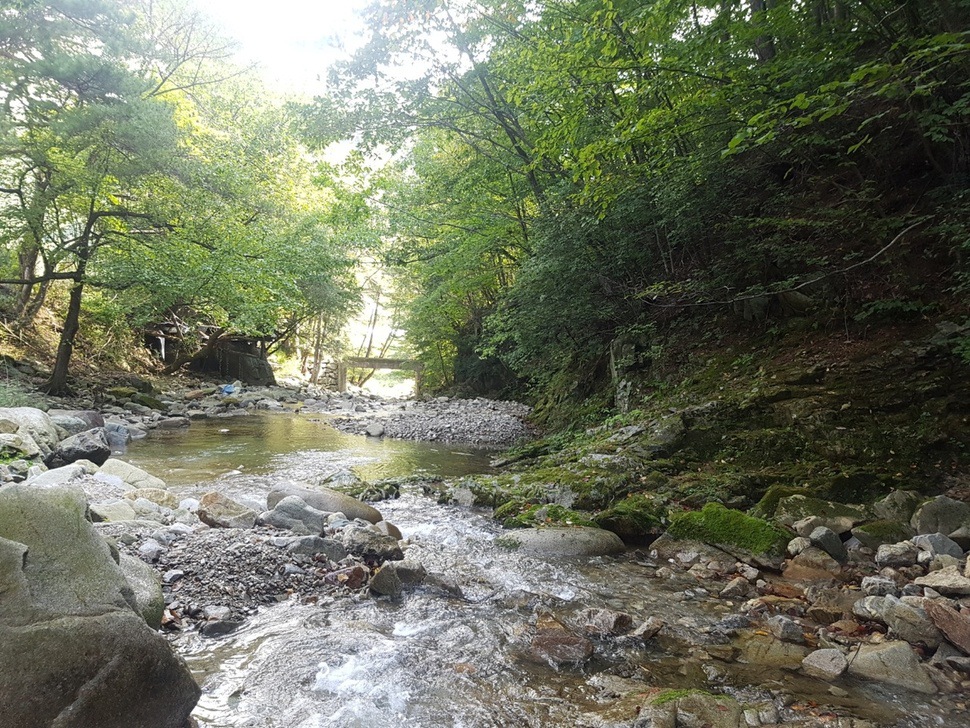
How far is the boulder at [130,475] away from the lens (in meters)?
6.63

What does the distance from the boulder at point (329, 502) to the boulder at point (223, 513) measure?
0.64 metres

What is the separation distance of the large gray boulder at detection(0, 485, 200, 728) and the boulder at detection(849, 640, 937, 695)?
11.8 ft

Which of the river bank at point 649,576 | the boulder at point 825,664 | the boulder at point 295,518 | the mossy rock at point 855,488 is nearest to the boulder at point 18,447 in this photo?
Result: the river bank at point 649,576

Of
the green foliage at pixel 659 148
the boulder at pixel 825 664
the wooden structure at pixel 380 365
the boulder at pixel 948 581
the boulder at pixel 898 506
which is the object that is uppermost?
the green foliage at pixel 659 148

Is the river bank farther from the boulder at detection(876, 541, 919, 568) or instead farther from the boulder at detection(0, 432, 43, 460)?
the boulder at detection(0, 432, 43, 460)

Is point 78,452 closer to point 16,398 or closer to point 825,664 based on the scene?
point 16,398

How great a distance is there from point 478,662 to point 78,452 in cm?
761

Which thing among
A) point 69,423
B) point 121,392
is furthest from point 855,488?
point 121,392

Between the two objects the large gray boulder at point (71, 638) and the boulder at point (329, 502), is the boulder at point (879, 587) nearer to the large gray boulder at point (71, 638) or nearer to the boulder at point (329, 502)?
the large gray boulder at point (71, 638)

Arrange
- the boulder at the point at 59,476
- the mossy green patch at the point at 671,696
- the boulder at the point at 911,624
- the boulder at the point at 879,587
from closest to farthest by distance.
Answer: the mossy green patch at the point at 671,696 < the boulder at the point at 911,624 < the boulder at the point at 879,587 < the boulder at the point at 59,476

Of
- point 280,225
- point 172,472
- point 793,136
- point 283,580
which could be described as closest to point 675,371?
point 793,136

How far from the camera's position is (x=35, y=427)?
26.5ft

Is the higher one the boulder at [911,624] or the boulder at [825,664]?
the boulder at [911,624]

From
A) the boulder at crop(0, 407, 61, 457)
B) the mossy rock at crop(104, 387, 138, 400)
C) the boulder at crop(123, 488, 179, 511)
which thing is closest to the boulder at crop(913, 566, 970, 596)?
the boulder at crop(123, 488, 179, 511)
